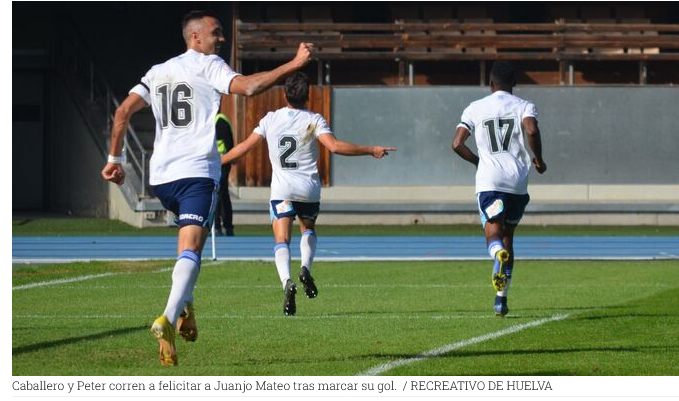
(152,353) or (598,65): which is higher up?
(598,65)

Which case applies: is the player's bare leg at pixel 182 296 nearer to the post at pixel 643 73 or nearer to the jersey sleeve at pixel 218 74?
the jersey sleeve at pixel 218 74

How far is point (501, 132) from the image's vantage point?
41.2 feet

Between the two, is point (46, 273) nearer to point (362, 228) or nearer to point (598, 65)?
point (362, 228)

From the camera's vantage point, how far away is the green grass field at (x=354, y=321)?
8961mm

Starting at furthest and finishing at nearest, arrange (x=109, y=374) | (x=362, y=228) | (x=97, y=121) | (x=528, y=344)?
1. (x=97, y=121)
2. (x=362, y=228)
3. (x=528, y=344)
4. (x=109, y=374)

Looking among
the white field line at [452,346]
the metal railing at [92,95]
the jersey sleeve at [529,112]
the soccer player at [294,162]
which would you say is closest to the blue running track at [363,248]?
the metal railing at [92,95]

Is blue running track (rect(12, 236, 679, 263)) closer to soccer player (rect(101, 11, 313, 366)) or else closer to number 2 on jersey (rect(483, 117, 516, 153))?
number 2 on jersey (rect(483, 117, 516, 153))

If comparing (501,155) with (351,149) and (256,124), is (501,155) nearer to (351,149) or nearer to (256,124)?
(351,149)

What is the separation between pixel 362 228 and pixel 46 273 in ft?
42.7

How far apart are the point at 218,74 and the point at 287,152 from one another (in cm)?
406

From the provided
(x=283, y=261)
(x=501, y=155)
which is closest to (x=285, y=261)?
(x=283, y=261)

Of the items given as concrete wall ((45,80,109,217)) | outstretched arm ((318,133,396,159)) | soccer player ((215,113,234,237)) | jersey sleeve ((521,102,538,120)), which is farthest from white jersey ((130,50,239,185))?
A: concrete wall ((45,80,109,217))
